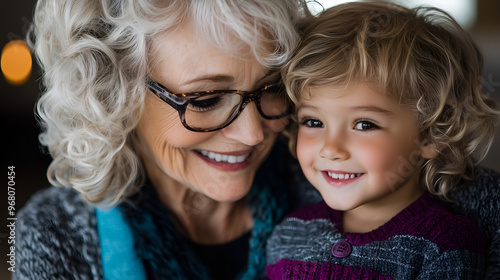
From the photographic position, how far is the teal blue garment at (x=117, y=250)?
1627 millimetres

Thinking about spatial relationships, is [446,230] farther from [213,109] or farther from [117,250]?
[117,250]

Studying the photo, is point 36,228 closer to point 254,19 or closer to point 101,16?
point 101,16

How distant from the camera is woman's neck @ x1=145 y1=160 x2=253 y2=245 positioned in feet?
6.25

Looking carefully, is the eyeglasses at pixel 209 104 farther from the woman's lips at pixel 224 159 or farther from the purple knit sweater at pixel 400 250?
the purple knit sweater at pixel 400 250

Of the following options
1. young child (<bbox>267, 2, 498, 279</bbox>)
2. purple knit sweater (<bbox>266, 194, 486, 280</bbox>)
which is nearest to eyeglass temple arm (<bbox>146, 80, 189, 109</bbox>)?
young child (<bbox>267, 2, 498, 279</bbox>)

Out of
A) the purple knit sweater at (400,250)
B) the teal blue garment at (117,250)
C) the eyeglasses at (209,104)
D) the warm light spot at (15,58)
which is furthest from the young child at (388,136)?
the warm light spot at (15,58)

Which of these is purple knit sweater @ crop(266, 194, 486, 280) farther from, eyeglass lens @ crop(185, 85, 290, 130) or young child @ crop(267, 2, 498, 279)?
eyeglass lens @ crop(185, 85, 290, 130)

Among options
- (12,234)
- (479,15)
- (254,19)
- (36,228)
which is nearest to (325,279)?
(254,19)

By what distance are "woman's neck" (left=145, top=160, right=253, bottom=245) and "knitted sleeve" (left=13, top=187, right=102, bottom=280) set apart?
0.30 metres

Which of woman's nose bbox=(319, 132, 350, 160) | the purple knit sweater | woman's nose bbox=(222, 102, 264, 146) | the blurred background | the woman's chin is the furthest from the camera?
the blurred background

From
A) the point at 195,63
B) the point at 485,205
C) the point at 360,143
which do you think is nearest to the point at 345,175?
the point at 360,143

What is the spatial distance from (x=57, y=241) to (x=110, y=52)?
2.09 ft

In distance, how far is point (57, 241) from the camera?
1.60 m

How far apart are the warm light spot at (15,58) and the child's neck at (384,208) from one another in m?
1.48
